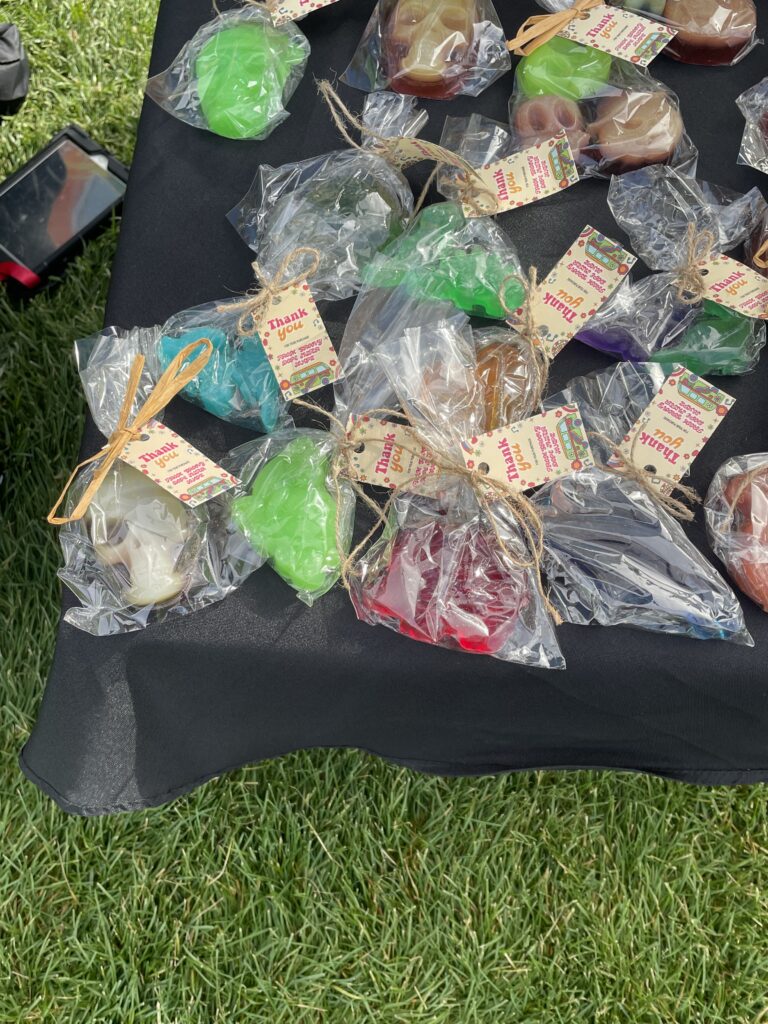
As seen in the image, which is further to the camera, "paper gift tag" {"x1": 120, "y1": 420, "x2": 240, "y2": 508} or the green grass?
the green grass

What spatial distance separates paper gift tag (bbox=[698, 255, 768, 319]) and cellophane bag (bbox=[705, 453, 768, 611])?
0.22 metres

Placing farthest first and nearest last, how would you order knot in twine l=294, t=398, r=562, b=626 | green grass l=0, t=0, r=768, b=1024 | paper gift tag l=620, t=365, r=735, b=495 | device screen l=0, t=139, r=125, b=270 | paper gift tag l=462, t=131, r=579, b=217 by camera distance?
1. device screen l=0, t=139, r=125, b=270
2. green grass l=0, t=0, r=768, b=1024
3. paper gift tag l=462, t=131, r=579, b=217
4. paper gift tag l=620, t=365, r=735, b=495
5. knot in twine l=294, t=398, r=562, b=626

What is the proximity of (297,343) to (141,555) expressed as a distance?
346 millimetres

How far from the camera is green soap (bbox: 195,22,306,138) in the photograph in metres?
1.28

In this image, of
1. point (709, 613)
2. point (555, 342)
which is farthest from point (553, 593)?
point (555, 342)

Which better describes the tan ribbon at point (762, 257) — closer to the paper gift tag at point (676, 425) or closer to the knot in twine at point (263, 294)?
the paper gift tag at point (676, 425)

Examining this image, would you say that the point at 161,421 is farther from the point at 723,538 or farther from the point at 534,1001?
the point at 534,1001

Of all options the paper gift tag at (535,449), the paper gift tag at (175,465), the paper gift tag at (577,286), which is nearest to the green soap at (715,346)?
the paper gift tag at (577,286)

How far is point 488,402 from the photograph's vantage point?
1.16 m

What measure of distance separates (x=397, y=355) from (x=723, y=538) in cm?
48

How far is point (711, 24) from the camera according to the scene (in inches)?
50.9

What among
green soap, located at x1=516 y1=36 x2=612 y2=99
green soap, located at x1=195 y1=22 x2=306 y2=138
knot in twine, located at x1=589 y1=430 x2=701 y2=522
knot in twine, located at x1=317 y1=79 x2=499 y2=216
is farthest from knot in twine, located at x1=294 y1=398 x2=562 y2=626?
green soap, located at x1=516 y1=36 x2=612 y2=99

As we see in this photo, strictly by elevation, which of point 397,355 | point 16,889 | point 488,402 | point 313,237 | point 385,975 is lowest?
point 385,975

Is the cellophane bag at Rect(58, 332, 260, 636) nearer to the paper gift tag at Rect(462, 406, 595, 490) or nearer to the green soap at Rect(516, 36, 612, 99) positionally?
the paper gift tag at Rect(462, 406, 595, 490)
